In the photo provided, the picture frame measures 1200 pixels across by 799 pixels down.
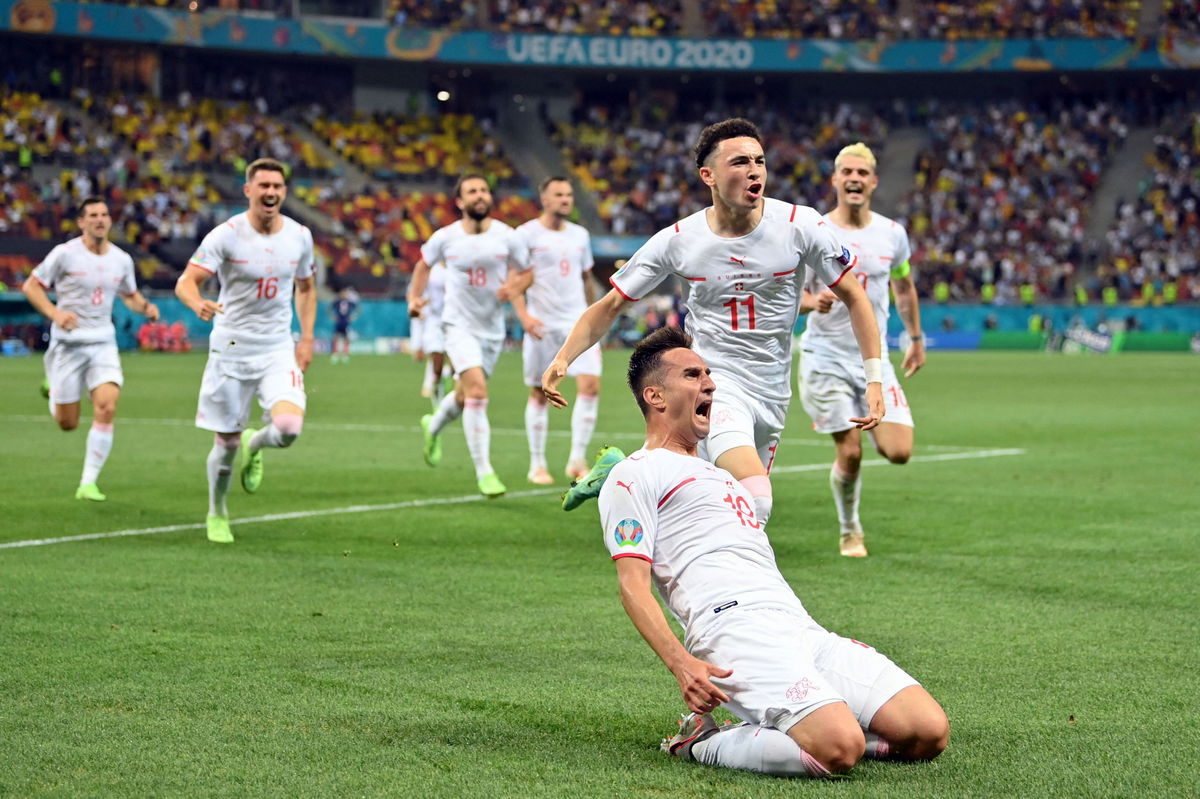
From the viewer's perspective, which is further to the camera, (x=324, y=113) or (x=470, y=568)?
(x=324, y=113)

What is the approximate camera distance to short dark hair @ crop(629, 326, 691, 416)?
5.21 metres

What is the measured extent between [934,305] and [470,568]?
4425 centimetres

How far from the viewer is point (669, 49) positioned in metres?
57.5

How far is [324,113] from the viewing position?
5572 cm

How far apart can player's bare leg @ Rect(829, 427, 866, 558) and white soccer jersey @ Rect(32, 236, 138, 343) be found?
6730 mm

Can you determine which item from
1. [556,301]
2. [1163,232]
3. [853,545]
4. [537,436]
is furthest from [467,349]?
[1163,232]

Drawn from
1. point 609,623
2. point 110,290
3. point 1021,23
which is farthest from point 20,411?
point 1021,23

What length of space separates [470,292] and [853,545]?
545cm

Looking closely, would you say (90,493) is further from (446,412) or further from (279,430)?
(446,412)

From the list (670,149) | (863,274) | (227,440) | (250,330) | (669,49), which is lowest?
(227,440)

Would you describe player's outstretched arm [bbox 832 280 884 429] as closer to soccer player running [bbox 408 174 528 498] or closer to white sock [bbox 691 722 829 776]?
white sock [bbox 691 722 829 776]

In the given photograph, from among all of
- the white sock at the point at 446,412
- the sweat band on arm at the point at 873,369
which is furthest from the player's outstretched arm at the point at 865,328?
the white sock at the point at 446,412

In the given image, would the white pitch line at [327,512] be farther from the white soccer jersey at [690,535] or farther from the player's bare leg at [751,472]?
the white soccer jersey at [690,535]

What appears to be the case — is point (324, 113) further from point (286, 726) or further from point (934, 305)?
point (286, 726)
